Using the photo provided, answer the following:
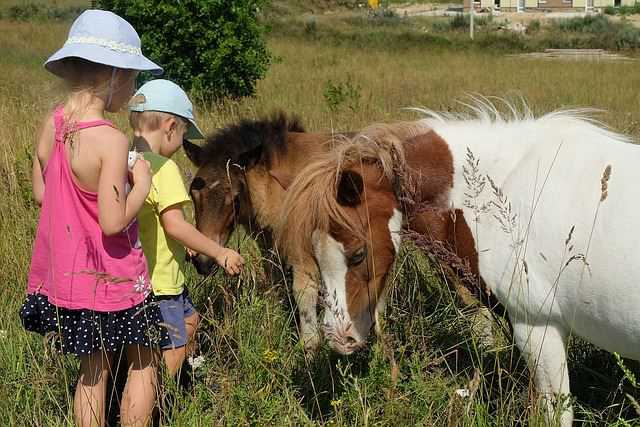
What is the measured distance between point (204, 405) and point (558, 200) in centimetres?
168

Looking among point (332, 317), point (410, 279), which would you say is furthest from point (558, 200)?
point (410, 279)


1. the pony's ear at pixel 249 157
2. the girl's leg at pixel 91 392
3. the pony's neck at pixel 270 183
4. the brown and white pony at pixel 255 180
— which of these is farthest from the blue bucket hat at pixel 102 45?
the pony's neck at pixel 270 183

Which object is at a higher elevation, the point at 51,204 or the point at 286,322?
the point at 51,204

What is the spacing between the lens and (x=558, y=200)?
2.57 metres

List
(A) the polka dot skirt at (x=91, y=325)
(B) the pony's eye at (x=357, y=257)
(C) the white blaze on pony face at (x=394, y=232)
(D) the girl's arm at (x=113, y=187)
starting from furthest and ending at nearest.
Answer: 1. (C) the white blaze on pony face at (x=394, y=232)
2. (B) the pony's eye at (x=357, y=257)
3. (A) the polka dot skirt at (x=91, y=325)
4. (D) the girl's arm at (x=113, y=187)

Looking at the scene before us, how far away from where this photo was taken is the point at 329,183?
9.23ft

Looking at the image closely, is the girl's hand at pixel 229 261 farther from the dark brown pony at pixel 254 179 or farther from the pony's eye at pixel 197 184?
the pony's eye at pixel 197 184

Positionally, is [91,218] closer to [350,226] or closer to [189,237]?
[189,237]

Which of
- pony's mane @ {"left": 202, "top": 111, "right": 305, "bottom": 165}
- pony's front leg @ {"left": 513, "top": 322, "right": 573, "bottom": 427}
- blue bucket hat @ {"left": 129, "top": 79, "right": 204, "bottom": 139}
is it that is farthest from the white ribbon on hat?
pony's front leg @ {"left": 513, "top": 322, "right": 573, "bottom": 427}

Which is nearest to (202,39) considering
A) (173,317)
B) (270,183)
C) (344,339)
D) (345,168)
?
(270,183)

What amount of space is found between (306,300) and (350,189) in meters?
1.20

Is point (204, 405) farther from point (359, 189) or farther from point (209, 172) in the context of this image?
point (209, 172)

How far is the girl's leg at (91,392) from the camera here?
2572 millimetres

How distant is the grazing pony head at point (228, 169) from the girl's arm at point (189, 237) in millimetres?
673
